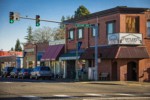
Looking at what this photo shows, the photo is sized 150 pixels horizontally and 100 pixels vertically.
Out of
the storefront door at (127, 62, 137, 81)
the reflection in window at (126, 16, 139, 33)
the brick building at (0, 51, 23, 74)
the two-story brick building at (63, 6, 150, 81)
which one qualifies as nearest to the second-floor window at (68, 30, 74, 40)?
the two-story brick building at (63, 6, 150, 81)

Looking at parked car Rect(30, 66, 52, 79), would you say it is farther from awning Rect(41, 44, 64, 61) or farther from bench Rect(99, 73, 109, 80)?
bench Rect(99, 73, 109, 80)

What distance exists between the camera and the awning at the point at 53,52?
57656 millimetres

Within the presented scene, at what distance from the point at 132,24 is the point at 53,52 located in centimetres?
1844

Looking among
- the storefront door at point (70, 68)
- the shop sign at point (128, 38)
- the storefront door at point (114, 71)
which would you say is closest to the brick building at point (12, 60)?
the storefront door at point (70, 68)

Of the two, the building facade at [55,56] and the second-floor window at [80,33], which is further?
the building facade at [55,56]

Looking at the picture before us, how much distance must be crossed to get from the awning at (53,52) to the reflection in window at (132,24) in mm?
15426

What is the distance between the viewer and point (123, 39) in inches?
1722

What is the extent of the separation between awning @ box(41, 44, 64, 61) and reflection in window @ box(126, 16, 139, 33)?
50.6 feet

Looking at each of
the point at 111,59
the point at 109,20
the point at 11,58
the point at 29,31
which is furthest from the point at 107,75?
the point at 29,31

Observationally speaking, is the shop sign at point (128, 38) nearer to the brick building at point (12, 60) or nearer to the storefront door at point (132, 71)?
the storefront door at point (132, 71)

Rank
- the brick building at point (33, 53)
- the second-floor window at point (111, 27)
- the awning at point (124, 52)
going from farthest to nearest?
the brick building at point (33, 53)
the second-floor window at point (111, 27)
the awning at point (124, 52)

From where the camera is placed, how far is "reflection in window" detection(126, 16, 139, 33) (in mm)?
44531

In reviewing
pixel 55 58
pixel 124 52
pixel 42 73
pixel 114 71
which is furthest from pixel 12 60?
pixel 124 52

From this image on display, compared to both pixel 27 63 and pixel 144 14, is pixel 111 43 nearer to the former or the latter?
pixel 144 14
